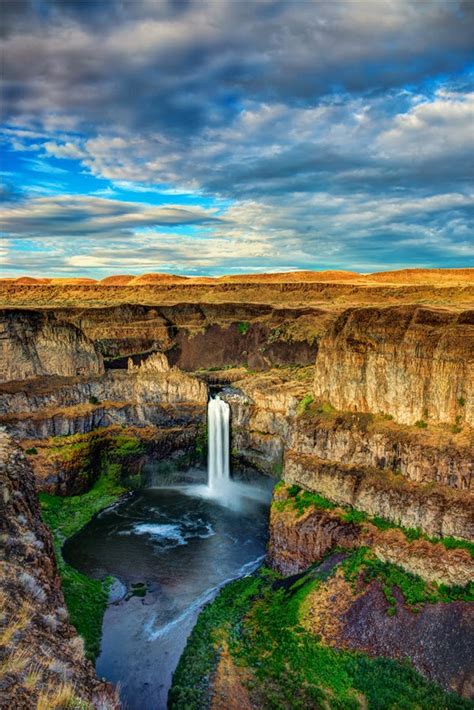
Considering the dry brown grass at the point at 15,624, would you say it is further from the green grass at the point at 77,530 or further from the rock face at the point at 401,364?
the rock face at the point at 401,364

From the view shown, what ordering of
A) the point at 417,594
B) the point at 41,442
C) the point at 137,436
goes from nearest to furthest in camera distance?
the point at 417,594
the point at 41,442
the point at 137,436

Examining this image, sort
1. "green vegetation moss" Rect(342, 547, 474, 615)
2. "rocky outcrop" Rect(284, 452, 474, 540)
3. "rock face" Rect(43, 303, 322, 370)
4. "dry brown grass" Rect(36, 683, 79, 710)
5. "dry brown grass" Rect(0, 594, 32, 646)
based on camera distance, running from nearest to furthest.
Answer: "dry brown grass" Rect(36, 683, 79, 710) < "dry brown grass" Rect(0, 594, 32, 646) < "green vegetation moss" Rect(342, 547, 474, 615) < "rocky outcrop" Rect(284, 452, 474, 540) < "rock face" Rect(43, 303, 322, 370)

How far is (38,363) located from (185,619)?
35.9 meters

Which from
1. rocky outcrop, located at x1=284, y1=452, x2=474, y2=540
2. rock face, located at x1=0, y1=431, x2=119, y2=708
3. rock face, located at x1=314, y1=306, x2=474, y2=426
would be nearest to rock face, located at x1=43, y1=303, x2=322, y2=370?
rock face, located at x1=314, y1=306, x2=474, y2=426

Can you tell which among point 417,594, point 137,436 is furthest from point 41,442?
point 417,594

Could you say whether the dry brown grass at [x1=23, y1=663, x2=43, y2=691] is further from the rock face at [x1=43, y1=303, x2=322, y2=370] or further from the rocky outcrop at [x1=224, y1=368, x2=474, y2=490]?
the rock face at [x1=43, y1=303, x2=322, y2=370]

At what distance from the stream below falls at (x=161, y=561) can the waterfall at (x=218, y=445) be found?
1116 mm

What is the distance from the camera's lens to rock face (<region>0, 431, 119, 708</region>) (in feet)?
38.9

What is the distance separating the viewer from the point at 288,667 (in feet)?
95.0

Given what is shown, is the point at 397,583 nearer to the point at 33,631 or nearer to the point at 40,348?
the point at 33,631

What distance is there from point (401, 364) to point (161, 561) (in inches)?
887

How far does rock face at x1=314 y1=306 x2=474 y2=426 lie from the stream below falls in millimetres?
13694

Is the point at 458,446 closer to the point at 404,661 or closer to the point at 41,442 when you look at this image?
the point at 404,661

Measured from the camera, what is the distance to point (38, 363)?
6197 centimetres
